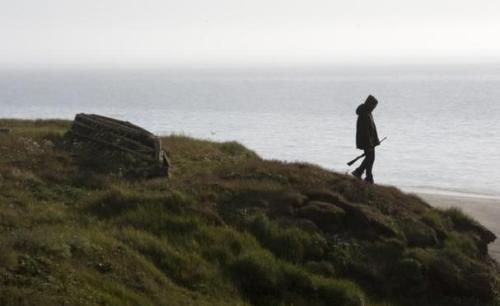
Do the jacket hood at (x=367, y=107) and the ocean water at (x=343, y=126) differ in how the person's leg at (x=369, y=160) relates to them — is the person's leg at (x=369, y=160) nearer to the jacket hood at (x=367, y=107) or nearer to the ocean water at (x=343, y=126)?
the jacket hood at (x=367, y=107)

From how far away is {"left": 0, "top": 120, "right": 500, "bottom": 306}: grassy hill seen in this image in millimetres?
10758

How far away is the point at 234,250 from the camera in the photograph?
13.5 m

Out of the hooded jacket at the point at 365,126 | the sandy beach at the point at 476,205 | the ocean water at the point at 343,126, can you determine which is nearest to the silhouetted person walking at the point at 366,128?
the hooded jacket at the point at 365,126

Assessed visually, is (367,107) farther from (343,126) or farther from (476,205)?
(343,126)

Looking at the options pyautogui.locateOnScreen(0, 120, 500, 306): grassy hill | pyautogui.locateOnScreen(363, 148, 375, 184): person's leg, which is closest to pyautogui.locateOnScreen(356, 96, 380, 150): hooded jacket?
pyautogui.locateOnScreen(363, 148, 375, 184): person's leg

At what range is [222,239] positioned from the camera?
44.9 ft

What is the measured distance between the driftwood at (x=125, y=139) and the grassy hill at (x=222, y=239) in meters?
0.60

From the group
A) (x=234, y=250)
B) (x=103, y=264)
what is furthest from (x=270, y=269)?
(x=103, y=264)

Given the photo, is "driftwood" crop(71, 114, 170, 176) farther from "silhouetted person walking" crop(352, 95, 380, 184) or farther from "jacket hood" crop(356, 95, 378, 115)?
"jacket hood" crop(356, 95, 378, 115)

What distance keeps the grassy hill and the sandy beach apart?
9330mm

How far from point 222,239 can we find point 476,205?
69.2 ft

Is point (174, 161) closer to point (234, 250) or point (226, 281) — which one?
point (234, 250)

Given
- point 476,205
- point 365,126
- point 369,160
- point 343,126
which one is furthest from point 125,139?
point 343,126

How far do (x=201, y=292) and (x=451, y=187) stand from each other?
1151 inches
